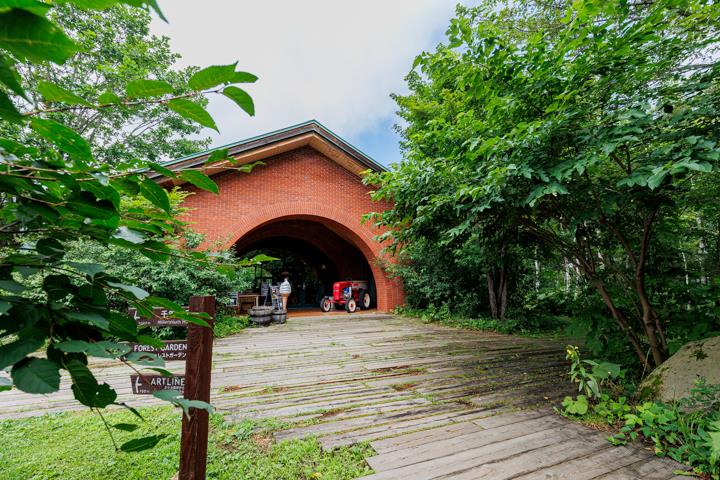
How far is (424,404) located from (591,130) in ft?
9.25

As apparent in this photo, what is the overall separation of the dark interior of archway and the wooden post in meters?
11.6

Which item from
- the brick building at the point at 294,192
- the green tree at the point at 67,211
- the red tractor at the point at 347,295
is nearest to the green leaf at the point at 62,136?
the green tree at the point at 67,211

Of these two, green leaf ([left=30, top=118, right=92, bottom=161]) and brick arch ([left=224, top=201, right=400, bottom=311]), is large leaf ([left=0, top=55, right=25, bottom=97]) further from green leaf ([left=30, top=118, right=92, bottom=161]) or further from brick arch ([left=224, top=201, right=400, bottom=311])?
brick arch ([left=224, top=201, right=400, bottom=311])

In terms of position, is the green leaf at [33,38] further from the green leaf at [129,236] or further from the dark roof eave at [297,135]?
the dark roof eave at [297,135]

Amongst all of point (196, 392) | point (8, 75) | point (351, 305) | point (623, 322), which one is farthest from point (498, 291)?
point (8, 75)

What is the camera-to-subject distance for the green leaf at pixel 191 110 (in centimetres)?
59

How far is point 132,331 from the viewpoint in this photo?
27.2 inches

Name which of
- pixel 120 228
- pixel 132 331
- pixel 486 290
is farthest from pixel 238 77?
pixel 486 290

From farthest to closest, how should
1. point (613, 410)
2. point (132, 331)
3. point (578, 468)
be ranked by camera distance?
point (613, 410) < point (578, 468) < point (132, 331)

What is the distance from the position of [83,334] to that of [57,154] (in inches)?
18.5

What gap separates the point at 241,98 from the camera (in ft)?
1.99

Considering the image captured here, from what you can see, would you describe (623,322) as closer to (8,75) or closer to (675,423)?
(675,423)

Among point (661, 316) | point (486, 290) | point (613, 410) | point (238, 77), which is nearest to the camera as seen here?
point (238, 77)

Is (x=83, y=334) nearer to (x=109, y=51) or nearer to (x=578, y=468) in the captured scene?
(x=578, y=468)
